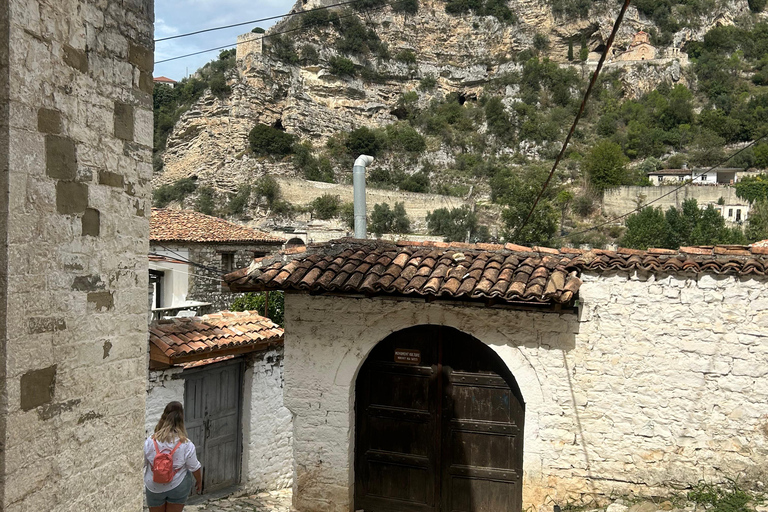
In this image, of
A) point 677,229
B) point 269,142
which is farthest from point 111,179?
point 269,142

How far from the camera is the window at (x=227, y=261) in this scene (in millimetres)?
19555

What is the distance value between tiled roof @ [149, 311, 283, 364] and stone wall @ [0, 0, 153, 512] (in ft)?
10.1

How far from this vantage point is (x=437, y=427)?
18.2 ft

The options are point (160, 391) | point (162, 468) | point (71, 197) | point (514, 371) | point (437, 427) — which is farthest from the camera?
point (160, 391)

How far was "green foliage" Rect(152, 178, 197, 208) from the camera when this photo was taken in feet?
138

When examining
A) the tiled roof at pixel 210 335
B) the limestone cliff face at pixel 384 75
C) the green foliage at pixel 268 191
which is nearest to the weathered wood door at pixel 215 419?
the tiled roof at pixel 210 335

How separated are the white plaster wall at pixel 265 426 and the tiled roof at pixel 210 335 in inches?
14.5

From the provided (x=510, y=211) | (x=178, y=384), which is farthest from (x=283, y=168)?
(x=178, y=384)

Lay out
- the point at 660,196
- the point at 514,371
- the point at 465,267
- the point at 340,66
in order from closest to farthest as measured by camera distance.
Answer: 1. the point at 514,371
2. the point at 465,267
3. the point at 660,196
4. the point at 340,66

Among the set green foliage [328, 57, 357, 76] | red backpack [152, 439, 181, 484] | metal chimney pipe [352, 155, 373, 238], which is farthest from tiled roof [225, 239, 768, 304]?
green foliage [328, 57, 357, 76]

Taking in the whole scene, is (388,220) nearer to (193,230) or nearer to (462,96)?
(193,230)

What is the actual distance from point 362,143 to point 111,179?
47779 mm

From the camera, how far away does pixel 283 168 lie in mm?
45781

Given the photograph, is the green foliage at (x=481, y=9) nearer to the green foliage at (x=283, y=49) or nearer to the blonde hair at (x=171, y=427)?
the green foliage at (x=283, y=49)
